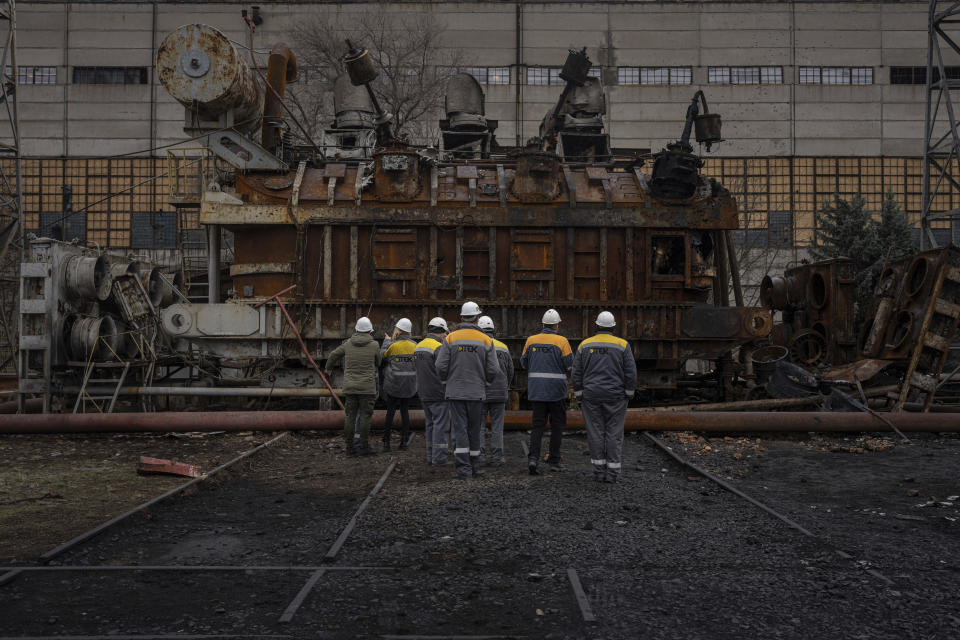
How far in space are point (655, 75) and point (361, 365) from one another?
22.5m

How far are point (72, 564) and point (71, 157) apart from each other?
26.9m

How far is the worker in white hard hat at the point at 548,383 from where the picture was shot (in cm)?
753

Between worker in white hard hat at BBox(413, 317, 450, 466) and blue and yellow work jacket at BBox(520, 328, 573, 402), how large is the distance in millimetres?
970

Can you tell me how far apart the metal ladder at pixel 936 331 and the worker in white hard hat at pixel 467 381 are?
6.52 m

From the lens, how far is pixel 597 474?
7.14 meters

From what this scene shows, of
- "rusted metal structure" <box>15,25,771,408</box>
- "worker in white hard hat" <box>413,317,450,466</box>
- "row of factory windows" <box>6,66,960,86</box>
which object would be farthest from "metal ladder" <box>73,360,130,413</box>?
"row of factory windows" <box>6,66,960,86</box>

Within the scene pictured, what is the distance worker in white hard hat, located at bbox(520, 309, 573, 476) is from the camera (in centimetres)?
753

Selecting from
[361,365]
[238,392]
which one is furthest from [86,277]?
[361,365]

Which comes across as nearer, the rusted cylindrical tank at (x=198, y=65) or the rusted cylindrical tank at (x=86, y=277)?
the rusted cylindrical tank at (x=86, y=277)

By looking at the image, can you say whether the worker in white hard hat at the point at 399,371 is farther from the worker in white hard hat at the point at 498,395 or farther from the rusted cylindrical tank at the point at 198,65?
the rusted cylindrical tank at the point at 198,65

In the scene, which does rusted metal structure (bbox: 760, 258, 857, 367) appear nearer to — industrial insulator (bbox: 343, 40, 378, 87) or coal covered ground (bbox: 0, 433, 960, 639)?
coal covered ground (bbox: 0, 433, 960, 639)

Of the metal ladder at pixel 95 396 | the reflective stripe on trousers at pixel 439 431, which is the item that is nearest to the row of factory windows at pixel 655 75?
the metal ladder at pixel 95 396

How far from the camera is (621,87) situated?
27.4 m

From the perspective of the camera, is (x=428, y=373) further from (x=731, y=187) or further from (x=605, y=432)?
(x=731, y=187)
